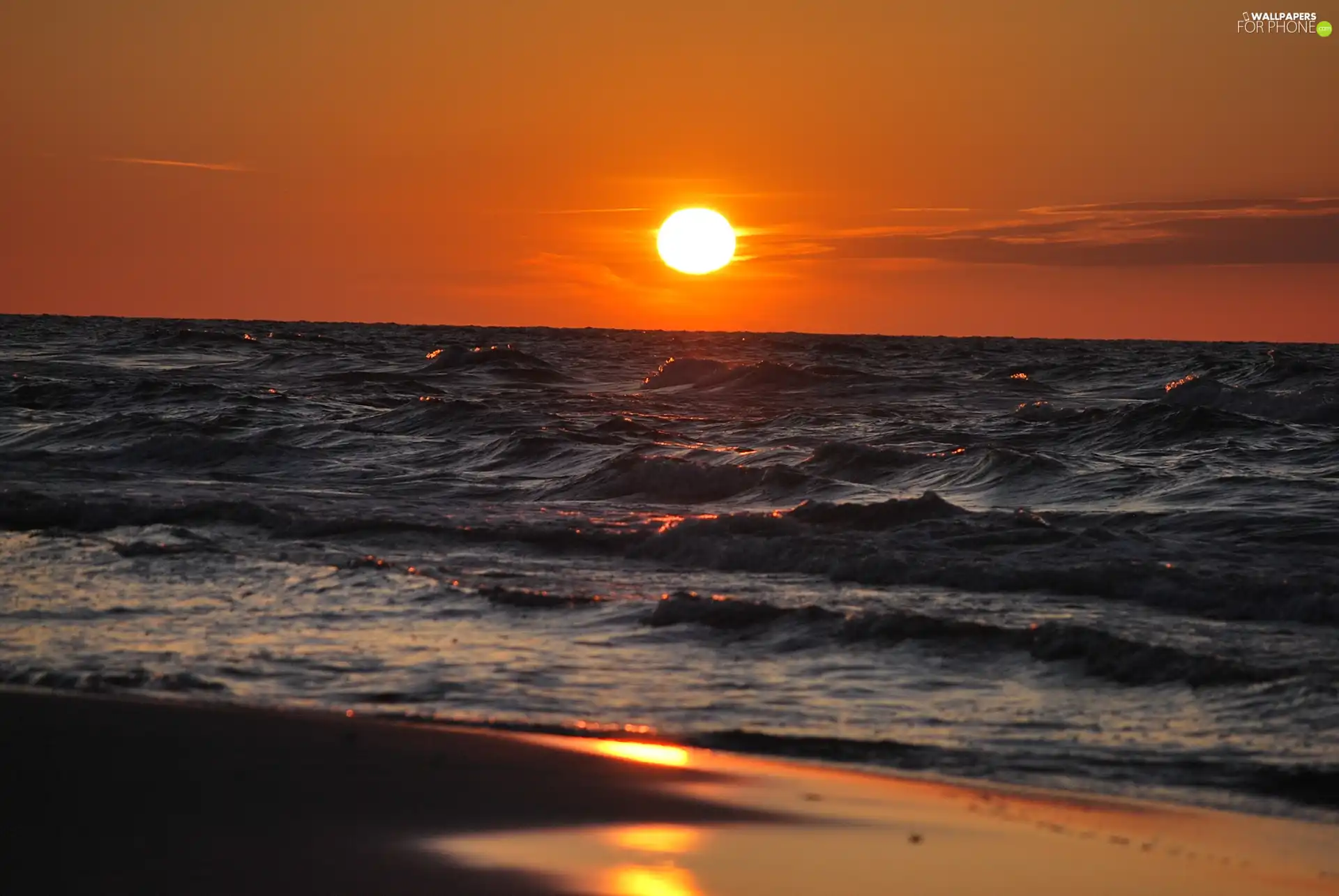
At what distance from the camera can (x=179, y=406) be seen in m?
25.2

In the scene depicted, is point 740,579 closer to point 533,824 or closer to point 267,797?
point 533,824

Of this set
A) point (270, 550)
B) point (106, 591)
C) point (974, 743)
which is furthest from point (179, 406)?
point (974, 743)

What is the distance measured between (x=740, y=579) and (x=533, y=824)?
5306 millimetres

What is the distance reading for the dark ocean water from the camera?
641 cm

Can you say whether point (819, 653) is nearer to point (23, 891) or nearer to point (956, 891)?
point (956, 891)

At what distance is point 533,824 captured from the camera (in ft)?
16.0

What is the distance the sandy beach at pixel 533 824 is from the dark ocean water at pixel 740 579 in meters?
0.42

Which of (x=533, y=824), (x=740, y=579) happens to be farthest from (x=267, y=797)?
(x=740, y=579)

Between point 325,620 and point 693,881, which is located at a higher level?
point 325,620

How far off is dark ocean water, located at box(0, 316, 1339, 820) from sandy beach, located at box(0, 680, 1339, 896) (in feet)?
1.37

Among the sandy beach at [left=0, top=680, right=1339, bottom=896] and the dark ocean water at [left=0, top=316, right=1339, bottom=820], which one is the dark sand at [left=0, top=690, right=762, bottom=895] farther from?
the dark ocean water at [left=0, top=316, right=1339, bottom=820]

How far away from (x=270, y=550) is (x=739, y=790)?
21.8 ft

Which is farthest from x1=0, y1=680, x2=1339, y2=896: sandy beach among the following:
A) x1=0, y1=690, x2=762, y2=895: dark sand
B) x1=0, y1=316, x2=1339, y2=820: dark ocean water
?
x1=0, y1=316, x2=1339, y2=820: dark ocean water

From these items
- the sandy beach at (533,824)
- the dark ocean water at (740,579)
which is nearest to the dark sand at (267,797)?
the sandy beach at (533,824)
